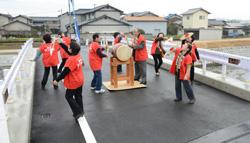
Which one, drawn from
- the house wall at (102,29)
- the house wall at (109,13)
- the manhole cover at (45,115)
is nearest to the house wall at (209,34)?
the house wall at (102,29)

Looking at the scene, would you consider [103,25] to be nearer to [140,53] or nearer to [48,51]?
[140,53]

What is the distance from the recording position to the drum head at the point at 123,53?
284 inches

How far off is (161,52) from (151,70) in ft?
3.92

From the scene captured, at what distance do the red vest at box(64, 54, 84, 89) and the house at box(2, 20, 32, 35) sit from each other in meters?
51.4

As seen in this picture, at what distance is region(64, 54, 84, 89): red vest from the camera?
193 inches

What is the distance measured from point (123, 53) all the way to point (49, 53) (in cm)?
220

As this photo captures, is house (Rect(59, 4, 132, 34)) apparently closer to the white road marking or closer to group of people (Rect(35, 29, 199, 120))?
group of people (Rect(35, 29, 199, 120))

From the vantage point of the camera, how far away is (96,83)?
714cm

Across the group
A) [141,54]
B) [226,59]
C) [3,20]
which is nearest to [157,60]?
[141,54]

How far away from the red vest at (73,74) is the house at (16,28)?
169ft

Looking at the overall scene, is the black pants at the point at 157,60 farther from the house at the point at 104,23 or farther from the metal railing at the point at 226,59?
the house at the point at 104,23

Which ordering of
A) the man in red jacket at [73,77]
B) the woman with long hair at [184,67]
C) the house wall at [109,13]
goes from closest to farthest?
the man in red jacket at [73,77] → the woman with long hair at [184,67] → the house wall at [109,13]

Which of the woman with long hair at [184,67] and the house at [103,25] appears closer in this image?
the woman with long hair at [184,67]

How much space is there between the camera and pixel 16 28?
5450 cm
